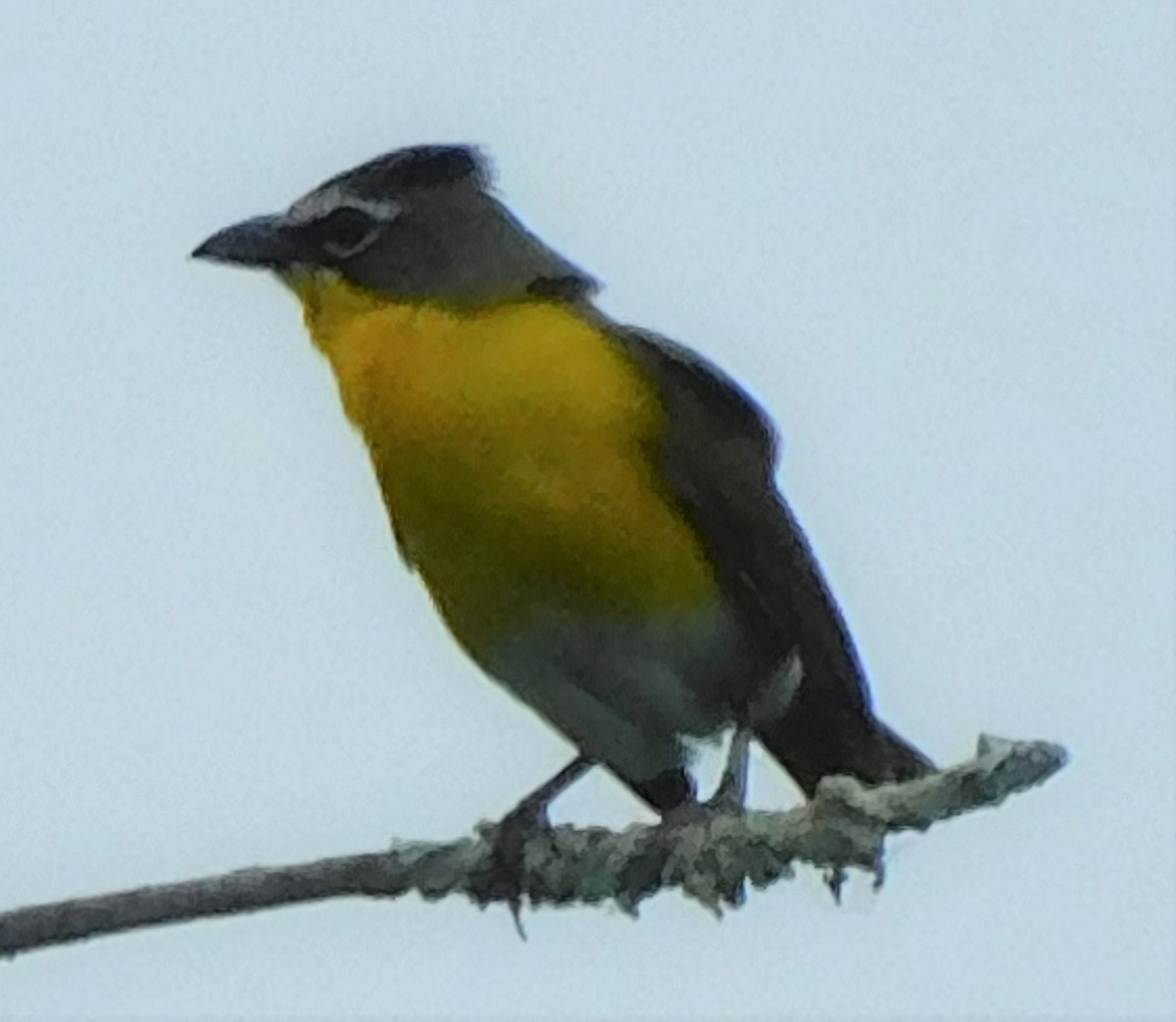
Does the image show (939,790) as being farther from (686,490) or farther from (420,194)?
(420,194)

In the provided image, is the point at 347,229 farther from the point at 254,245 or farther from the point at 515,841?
the point at 515,841

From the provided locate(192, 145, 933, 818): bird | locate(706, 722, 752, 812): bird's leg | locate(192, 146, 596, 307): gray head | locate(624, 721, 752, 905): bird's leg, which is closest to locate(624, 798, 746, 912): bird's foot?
locate(624, 721, 752, 905): bird's leg

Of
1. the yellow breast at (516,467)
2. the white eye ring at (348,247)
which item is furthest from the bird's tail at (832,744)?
the white eye ring at (348,247)

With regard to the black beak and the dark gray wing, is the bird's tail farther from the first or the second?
the black beak

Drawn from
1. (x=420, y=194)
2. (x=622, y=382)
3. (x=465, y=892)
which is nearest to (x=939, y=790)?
(x=465, y=892)

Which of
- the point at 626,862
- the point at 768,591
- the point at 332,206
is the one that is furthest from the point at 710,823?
the point at 332,206

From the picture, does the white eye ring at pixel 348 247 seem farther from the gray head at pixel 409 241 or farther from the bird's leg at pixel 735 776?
the bird's leg at pixel 735 776
